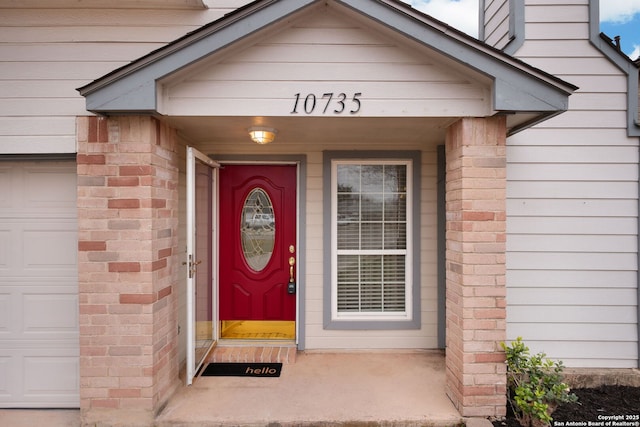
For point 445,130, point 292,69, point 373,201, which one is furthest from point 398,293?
point 292,69

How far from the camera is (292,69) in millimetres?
2699

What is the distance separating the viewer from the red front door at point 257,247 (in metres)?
4.12

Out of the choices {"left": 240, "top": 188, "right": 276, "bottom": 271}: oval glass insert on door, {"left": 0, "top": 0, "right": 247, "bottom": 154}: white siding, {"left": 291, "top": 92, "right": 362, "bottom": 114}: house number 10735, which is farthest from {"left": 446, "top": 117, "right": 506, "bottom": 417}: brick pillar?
{"left": 0, "top": 0, "right": 247, "bottom": 154}: white siding

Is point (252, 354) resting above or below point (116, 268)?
below

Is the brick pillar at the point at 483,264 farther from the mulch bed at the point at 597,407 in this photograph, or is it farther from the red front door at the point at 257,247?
the red front door at the point at 257,247

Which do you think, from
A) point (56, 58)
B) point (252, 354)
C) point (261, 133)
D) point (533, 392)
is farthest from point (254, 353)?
point (56, 58)

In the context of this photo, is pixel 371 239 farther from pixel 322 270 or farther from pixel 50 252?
pixel 50 252

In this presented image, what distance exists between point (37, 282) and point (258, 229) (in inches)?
82.1

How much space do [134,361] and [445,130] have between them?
3264 millimetres

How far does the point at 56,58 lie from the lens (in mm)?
3107

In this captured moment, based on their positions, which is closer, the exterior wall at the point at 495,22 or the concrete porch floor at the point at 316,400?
the concrete porch floor at the point at 316,400

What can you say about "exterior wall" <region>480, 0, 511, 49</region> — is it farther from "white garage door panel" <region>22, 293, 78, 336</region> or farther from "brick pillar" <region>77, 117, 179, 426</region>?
"white garage door panel" <region>22, 293, 78, 336</region>

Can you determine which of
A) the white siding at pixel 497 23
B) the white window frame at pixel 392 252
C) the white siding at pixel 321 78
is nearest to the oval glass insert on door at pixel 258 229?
the white window frame at pixel 392 252

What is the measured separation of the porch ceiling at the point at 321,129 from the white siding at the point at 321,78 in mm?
134
